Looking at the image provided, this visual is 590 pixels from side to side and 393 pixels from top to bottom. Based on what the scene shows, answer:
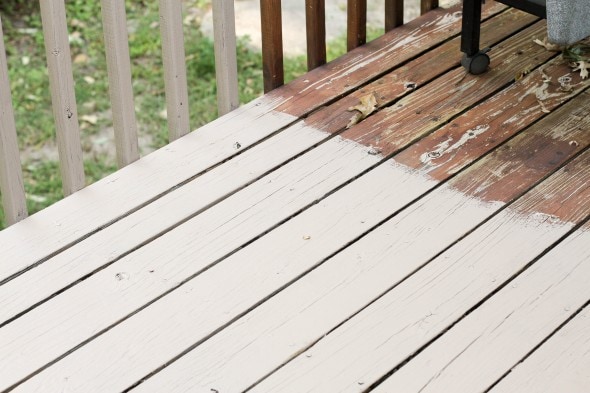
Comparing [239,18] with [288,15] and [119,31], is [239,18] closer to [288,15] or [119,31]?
[288,15]

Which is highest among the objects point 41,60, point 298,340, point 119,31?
point 119,31

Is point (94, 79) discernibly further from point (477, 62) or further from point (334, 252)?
point (334, 252)

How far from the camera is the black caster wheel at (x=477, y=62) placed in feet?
10.0

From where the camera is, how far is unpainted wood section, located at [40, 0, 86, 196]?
2.52 m

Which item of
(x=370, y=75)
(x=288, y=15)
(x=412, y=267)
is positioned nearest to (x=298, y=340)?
(x=412, y=267)

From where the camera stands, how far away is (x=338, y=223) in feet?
8.23

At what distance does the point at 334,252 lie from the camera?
2.42 metres

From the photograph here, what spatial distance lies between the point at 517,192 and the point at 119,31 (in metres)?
1.01

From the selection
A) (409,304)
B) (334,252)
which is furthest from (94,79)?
(409,304)

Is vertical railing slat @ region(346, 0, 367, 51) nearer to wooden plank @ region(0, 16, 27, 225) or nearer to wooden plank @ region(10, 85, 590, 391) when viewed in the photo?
wooden plank @ region(10, 85, 590, 391)

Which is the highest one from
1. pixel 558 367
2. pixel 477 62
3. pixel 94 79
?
pixel 477 62

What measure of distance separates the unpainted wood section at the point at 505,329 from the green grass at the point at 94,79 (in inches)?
89.1

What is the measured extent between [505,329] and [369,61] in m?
1.21

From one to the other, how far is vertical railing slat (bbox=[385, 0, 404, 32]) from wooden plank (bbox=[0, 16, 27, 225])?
126cm
